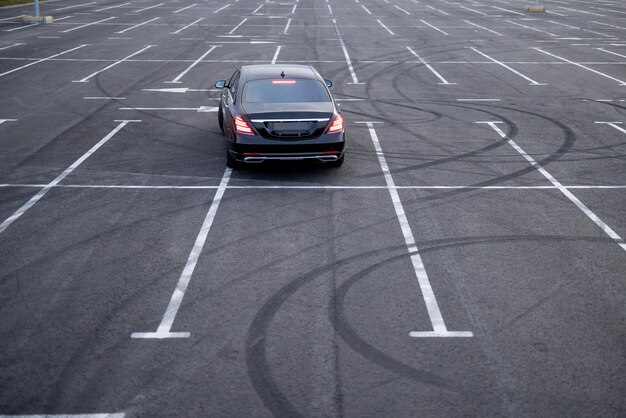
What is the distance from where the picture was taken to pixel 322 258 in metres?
8.21

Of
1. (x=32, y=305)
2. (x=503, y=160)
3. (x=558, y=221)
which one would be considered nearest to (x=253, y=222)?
(x=32, y=305)

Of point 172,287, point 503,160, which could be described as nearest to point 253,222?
point 172,287

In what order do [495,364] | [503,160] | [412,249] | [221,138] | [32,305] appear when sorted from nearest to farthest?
1. [495,364]
2. [32,305]
3. [412,249]
4. [503,160]
5. [221,138]

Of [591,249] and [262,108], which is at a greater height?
[262,108]

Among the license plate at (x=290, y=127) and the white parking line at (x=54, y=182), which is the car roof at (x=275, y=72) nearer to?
the license plate at (x=290, y=127)

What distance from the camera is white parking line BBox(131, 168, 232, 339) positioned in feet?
21.3

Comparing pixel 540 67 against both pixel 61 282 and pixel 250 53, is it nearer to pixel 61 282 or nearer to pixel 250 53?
pixel 250 53

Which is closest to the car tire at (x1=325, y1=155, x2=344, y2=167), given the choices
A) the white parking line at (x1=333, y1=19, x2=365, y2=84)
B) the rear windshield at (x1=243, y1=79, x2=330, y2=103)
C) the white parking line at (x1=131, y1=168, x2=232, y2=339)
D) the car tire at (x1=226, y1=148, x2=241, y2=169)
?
the rear windshield at (x1=243, y1=79, x2=330, y2=103)

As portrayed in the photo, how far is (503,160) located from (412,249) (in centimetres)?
450

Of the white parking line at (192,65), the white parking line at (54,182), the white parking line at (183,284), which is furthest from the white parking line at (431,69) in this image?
the white parking line at (183,284)

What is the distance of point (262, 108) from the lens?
11023 millimetres

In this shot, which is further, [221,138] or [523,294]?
[221,138]

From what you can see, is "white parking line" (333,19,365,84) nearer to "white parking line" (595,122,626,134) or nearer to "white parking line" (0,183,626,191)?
"white parking line" (595,122,626,134)

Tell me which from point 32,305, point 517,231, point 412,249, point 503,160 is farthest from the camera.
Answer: point 503,160
